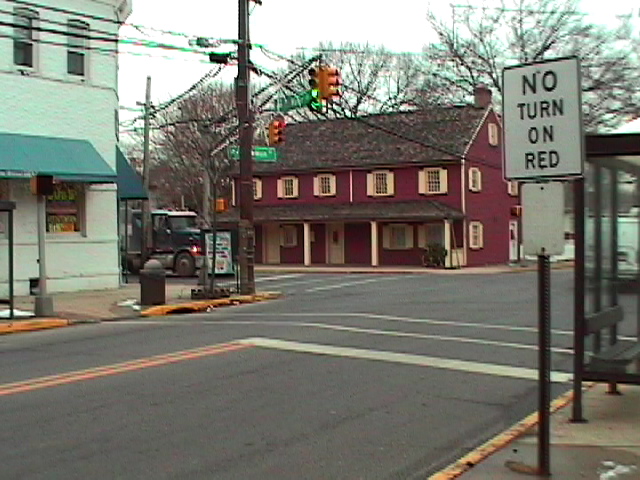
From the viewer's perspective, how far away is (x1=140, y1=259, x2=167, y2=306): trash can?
2027 centimetres

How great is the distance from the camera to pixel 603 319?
831cm

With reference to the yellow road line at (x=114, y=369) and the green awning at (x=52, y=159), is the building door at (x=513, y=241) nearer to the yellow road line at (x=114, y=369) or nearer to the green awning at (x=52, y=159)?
the green awning at (x=52, y=159)

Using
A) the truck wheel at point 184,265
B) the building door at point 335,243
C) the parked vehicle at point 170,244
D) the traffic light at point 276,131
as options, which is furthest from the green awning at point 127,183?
the building door at point 335,243

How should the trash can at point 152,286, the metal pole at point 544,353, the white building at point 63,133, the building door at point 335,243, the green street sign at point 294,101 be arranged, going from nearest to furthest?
the metal pole at point 544,353 < the trash can at point 152,286 < the white building at point 63,133 < the green street sign at point 294,101 < the building door at point 335,243

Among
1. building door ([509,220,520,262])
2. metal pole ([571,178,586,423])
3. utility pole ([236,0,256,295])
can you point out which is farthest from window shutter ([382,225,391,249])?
metal pole ([571,178,586,423])

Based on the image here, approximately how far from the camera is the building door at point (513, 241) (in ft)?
154

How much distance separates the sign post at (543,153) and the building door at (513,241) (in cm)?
4092

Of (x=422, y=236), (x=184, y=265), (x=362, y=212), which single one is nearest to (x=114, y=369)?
(x=184, y=265)

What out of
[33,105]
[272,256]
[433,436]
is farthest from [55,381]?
[272,256]

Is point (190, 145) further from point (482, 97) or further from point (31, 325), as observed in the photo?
point (31, 325)

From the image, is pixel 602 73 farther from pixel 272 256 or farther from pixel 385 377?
pixel 385 377

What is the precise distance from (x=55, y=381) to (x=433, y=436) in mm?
4747

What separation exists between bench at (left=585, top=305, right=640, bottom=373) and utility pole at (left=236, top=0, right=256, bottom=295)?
15498 mm

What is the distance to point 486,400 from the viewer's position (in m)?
8.95
